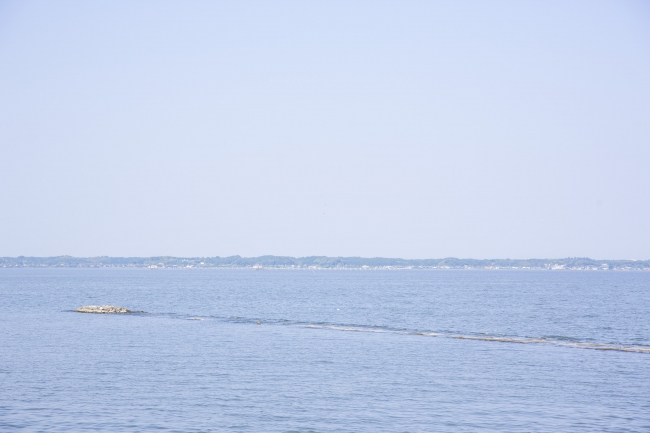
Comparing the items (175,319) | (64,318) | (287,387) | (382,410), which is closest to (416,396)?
(382,410)

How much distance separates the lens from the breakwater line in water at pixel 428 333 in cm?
5681

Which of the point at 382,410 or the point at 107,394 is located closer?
the point at 382,410

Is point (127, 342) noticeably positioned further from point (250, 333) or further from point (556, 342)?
point (556, 342)

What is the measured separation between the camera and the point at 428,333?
2633 inches

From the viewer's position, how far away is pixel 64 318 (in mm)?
80188

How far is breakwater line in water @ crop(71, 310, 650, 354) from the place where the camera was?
56.8 metres

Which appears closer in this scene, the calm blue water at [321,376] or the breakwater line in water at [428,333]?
the calm blue water at [321,376]

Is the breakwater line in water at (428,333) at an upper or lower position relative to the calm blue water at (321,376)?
lower

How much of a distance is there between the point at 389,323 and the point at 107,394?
48.1 metres

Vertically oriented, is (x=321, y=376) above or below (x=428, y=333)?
above

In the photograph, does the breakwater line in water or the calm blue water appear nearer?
the calm blue water

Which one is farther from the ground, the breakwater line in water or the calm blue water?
the calm blue water

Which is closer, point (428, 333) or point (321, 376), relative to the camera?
point (321, 376)

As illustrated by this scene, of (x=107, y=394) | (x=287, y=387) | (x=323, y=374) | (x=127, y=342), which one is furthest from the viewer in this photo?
(x=127, y=342)
